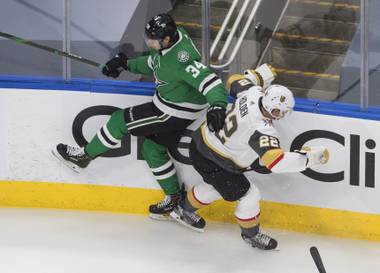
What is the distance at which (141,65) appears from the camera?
471 cm

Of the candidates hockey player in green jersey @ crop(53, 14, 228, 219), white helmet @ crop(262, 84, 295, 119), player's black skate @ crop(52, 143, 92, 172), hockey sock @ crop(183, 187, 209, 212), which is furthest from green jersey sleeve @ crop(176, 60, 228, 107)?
player's black skate @ crop(52, 143, 92, 172)

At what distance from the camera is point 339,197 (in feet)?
15.0

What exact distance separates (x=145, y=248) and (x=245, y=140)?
0.83 meters

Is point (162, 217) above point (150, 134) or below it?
below

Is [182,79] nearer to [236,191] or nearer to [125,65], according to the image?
[125,65]

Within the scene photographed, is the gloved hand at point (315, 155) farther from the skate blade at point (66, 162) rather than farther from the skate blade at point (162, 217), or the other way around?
the skate blade at point (66, 162)

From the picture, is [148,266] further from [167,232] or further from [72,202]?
[72,202]

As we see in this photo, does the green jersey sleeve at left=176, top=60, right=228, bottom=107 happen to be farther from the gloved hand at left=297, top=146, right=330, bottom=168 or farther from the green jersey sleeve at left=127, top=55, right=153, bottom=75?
the gloved hand at left=297, top=146, right=330, bottom=168

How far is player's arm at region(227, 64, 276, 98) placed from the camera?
175 inches

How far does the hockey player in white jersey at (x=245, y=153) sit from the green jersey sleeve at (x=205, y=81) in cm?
9

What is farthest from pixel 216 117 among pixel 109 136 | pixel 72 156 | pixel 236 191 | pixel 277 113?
pixel 72 156

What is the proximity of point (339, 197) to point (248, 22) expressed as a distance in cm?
109

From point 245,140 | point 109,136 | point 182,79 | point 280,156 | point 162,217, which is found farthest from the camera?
point 162,217

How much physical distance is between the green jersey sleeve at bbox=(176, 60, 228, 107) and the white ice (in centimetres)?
83
